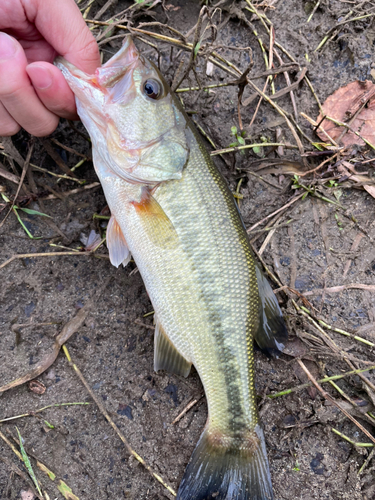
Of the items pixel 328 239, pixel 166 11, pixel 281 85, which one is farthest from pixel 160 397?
pixel 166 11

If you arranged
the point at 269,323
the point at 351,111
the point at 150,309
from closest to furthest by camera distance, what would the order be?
1. the point at 269,323
2. the point at 150,309
3. the point at 351,111

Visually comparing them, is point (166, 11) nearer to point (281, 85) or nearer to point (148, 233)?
point (281, 85)

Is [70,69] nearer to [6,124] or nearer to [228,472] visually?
[6,124]

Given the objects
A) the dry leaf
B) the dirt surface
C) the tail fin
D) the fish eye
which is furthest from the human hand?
the tail fin

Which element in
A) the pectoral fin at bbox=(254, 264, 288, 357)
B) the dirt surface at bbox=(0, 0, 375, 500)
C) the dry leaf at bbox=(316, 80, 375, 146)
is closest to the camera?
the pectoral fin at bbox=(254, 264, 288, 357)

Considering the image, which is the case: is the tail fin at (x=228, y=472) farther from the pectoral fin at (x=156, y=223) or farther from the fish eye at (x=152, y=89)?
the fish eye at (x=152, y=89)

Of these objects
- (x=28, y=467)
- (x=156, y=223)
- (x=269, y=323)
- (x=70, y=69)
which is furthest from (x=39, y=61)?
(x=28, y=467)

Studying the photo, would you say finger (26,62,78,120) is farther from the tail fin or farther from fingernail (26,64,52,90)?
the tail fin
